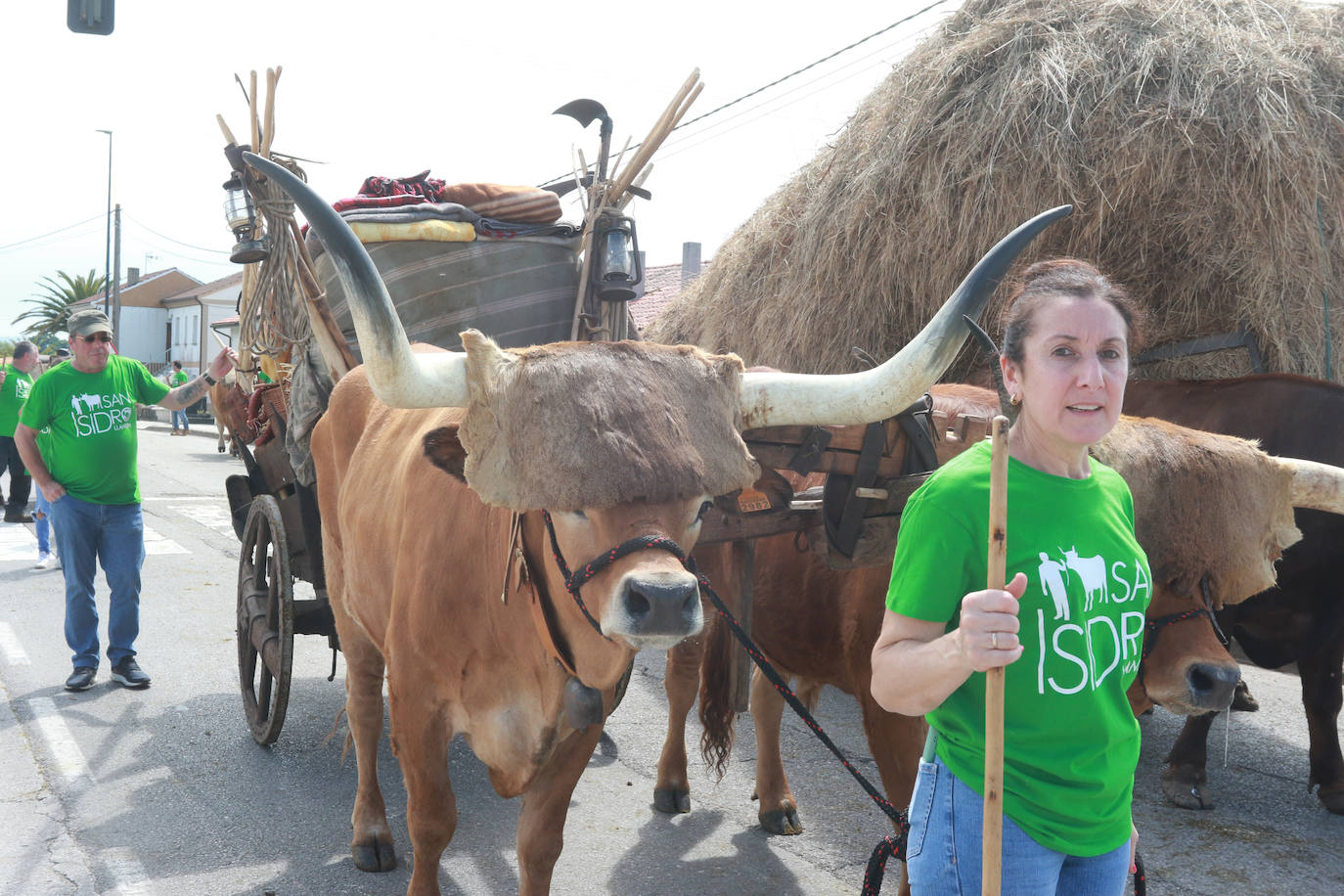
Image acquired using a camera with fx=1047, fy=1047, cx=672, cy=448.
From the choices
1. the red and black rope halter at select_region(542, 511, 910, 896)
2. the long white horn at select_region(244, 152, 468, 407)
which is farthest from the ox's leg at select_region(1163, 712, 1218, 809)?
the long white horn at select_region(244, 152, 468, 407)

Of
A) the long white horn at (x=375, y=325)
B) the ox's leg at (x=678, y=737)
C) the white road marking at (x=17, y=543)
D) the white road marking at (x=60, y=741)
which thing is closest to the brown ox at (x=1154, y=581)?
the ox's leg at (x=678, y=737)

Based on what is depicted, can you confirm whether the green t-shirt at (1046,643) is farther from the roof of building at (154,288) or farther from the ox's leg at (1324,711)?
the roof of building at (154,288)

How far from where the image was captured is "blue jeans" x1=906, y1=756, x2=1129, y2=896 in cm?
174

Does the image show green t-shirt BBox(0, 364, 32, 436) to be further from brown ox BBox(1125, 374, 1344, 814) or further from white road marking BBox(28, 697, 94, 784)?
brown ox BBox(1125, 374, 1344, 814)

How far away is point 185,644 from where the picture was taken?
267 inches

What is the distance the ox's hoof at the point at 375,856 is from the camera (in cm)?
379

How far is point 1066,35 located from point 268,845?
521cm

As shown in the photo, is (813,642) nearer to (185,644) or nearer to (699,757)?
(699,757)

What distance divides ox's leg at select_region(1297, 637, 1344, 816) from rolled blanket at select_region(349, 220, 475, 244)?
4.30 m

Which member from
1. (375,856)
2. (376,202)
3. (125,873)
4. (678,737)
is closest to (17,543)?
(376,202)

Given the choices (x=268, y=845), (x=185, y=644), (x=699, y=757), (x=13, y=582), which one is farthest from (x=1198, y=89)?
(x=13, y=582)

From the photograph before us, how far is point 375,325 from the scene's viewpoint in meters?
2.38

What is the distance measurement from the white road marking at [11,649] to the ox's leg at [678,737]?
4194 mm

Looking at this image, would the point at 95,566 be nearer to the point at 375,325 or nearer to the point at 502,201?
the point at 502,201
